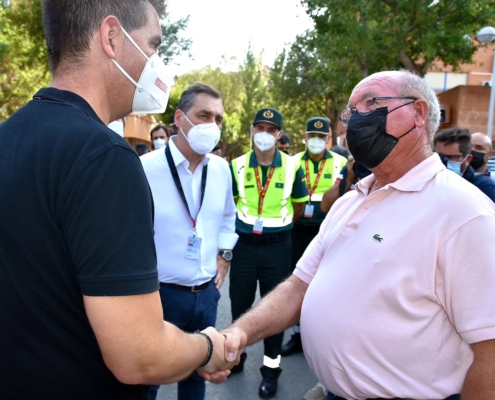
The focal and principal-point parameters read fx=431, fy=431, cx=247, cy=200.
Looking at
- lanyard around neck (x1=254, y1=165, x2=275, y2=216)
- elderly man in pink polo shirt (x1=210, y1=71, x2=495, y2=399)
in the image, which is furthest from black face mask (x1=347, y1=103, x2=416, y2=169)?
lanyard around neck (x1=254, y1=165, x2=275, y2=216)

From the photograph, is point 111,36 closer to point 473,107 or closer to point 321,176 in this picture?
point 321,176

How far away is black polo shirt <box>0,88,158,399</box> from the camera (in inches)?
42.9

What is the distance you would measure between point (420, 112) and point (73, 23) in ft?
4.52

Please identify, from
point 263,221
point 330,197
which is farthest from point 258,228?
point 330,197

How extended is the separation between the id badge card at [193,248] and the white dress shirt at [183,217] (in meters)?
0.02

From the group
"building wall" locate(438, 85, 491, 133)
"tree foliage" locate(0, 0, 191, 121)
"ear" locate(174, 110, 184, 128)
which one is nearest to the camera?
"ear" locate(174, 110, 184, 128)

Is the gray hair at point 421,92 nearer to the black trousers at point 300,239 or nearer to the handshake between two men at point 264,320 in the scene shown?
the handshake between two men at point 264,320

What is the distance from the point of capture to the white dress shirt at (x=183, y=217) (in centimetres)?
302

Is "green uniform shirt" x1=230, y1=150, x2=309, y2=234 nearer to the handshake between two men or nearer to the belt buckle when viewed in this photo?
the belt buckle

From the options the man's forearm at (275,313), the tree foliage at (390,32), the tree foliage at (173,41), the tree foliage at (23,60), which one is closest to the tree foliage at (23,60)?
the tree foliage at (23,60)

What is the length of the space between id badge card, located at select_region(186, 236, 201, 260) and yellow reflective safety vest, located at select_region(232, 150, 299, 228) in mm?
1260

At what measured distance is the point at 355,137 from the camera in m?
1.94

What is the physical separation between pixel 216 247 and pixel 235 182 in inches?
51.0

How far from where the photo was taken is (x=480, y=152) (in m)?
4.79
